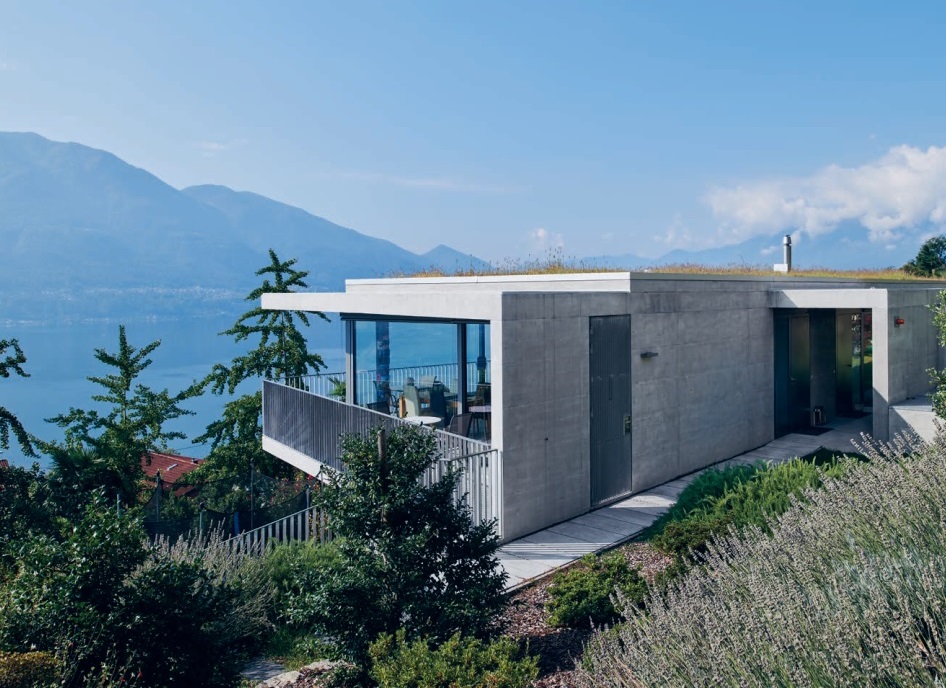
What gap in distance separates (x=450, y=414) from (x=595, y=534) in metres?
4.68

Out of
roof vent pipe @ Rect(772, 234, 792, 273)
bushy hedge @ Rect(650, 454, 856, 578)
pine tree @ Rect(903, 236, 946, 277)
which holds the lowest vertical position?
bushy hedge @ Rect(650, 454, 856, 578)

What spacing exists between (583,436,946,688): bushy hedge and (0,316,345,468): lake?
361 ft

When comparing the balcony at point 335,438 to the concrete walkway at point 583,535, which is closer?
the concrete walkway at point 583,535

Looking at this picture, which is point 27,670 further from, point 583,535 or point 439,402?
point 439,402

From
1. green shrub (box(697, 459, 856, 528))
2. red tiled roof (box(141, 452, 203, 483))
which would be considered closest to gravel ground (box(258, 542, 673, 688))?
green shrub (box(697, 459, 856, 528))

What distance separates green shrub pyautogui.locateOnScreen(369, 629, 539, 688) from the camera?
13.5 feet

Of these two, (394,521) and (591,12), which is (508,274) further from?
(591,12)

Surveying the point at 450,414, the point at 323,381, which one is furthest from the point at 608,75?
the point at 450,414

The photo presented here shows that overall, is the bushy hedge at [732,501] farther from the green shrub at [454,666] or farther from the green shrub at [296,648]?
the green shrub at [296,648]

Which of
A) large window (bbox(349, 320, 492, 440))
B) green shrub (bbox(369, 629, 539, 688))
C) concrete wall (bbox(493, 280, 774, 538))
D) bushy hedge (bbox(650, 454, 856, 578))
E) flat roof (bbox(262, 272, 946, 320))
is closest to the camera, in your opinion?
green shrub (bbox(369, 629, 539, 688))

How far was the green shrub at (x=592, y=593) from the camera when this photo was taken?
5734 millimetres

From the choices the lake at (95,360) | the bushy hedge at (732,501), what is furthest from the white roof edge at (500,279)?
the lake at (95,360)

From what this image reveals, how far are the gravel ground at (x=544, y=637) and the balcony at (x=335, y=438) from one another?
116 cm

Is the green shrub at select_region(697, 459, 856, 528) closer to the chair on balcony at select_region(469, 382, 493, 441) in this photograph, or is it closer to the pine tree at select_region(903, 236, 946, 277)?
the chair on balcony at select_region(469, 382, 493, 441)
